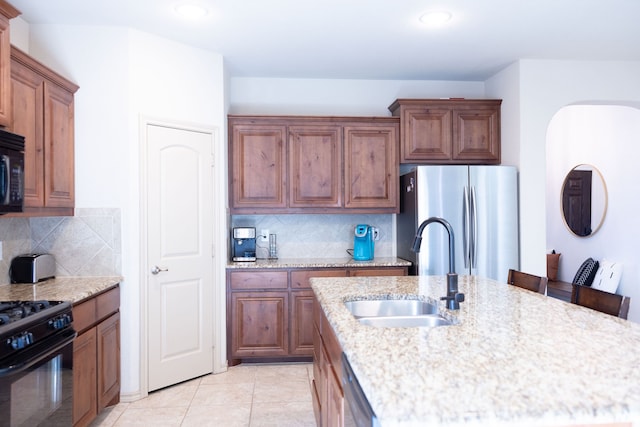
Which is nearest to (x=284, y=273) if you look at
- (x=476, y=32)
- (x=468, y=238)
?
(x=468, y=238)

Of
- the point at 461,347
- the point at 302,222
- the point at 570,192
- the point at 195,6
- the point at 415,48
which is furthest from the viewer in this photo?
the point at 570,192

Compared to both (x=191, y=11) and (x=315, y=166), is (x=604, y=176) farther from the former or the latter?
(x=191, y=11)

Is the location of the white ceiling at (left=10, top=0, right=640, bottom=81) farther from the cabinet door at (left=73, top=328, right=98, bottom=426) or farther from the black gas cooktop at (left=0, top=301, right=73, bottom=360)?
the cabinet door at (left=73, top=328, right=98, bottom=426)

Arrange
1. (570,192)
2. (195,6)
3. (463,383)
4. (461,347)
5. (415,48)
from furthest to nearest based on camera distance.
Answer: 1. (570,192)
2. (415,48)
3. (195,6)
4. (461,347)
5. (463,383)

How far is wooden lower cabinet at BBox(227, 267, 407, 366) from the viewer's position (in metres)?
3.63

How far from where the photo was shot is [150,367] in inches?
121

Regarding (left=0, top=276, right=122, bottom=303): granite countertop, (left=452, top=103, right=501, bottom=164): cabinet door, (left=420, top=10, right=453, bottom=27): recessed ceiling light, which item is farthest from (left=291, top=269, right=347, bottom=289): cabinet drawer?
(left=420, top=10, right=453, bottom=27): recessed ceiling light

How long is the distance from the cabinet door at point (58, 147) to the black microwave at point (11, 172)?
422 millimetres

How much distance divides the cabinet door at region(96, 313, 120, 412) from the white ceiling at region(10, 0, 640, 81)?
2.04 m

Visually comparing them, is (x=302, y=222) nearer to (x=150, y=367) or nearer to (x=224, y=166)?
(x=224, y=166)

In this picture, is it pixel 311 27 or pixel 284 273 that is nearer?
pixel 311 27

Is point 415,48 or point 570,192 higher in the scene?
point 415,48

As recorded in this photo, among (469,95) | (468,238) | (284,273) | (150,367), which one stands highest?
(469,95)

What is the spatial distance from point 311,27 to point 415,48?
3.09ft
